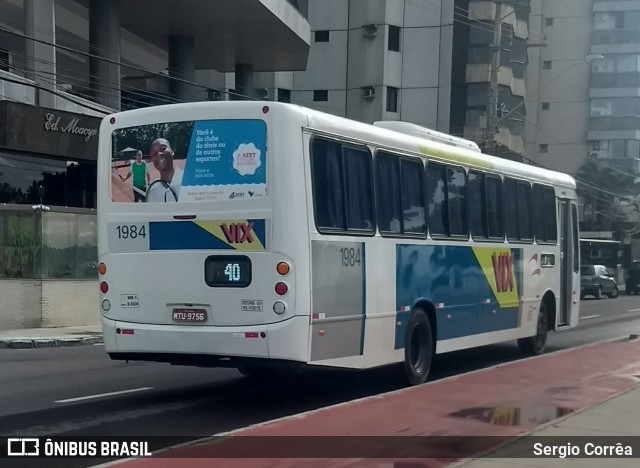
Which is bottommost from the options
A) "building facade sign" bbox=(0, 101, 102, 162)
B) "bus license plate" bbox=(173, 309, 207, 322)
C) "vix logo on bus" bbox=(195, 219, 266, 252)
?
"bus license plate" bbox=(173, 309, 207, 322)

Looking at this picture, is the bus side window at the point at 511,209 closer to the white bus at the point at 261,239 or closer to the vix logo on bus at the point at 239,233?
the white bus at the point at 261,239

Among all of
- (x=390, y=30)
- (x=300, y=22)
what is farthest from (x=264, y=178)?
(x=390, y=30)

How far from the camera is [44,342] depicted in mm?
18641

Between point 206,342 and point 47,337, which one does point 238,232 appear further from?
point 47,337

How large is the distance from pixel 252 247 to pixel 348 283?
1325mm

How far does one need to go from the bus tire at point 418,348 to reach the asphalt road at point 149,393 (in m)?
0.47

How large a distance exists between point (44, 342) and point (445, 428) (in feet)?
38.4

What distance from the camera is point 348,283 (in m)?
10.7

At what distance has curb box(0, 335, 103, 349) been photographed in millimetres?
18328

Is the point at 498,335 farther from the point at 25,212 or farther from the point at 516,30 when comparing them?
the point at 516,30

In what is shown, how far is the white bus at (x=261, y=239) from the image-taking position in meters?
9.98

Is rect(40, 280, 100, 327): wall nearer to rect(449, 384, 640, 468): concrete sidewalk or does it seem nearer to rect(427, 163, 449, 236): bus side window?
rect(427, 163, 449, 236): bus side window

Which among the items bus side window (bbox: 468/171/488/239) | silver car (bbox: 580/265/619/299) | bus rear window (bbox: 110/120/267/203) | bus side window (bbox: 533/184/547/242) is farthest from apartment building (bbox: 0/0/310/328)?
silver car (bbox: 580/265/619/299)

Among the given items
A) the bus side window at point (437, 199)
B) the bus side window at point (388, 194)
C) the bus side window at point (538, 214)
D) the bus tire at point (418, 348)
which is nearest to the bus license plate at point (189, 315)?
the bus side window at point (388, 194)
